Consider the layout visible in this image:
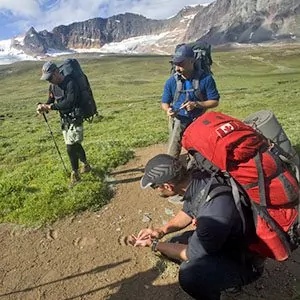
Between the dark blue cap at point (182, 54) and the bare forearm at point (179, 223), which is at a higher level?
the dark blue cap at point (182, 54)

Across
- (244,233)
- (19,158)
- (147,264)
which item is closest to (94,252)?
(147,264)

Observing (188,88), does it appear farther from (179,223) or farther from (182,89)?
(179,223)

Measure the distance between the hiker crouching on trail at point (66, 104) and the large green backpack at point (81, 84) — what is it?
0.36 feet

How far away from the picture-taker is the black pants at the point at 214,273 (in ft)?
16.4

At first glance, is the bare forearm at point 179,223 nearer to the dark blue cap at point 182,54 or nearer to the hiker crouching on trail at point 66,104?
the dark blue cap at point 182,54

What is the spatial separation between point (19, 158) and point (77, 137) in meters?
7.33

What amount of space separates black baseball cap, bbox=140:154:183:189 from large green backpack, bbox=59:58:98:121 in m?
4.81

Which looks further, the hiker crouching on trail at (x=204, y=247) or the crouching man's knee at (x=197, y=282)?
the crouching man's knee at (x=197, y=282)

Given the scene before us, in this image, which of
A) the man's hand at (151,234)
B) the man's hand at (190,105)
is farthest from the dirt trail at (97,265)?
the man's hand at (190,105)

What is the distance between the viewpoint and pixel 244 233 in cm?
475

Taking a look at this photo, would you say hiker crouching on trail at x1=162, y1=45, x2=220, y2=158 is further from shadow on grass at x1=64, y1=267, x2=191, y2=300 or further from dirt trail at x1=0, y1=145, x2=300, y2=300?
shadow on grass at x1=64, y1=267, x2=191, y2=300

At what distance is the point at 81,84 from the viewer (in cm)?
940

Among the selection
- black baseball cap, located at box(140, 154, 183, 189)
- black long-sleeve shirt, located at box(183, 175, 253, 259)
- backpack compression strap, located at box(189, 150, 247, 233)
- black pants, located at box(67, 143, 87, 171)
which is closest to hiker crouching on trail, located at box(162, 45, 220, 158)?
black pants, located at box(67, 143, 87, 171)

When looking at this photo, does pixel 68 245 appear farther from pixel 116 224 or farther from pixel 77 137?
pixel 77 137
